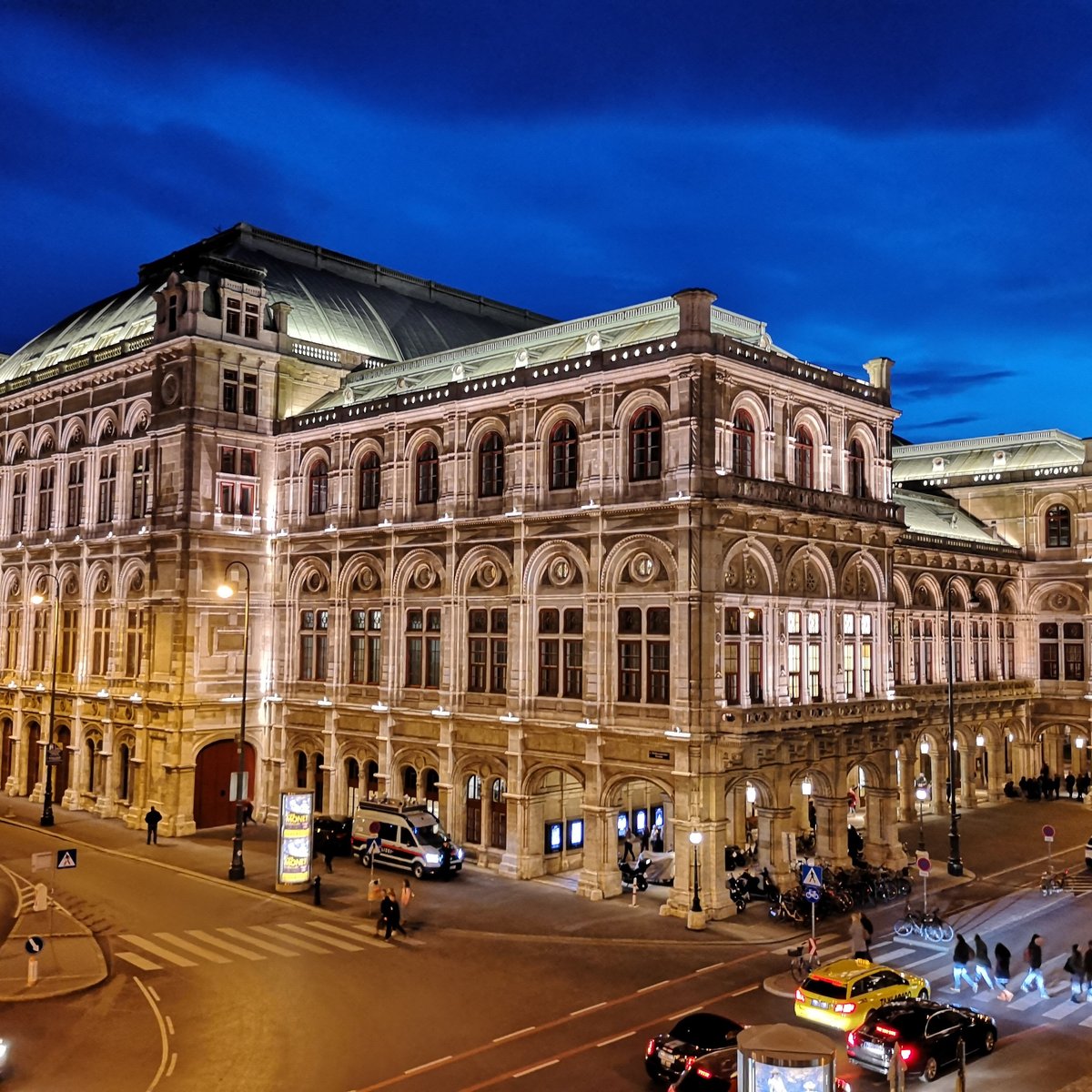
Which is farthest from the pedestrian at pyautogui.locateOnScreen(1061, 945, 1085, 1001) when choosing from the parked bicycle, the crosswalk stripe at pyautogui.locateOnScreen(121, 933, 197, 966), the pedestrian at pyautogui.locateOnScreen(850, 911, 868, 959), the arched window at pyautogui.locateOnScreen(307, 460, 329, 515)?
the arched window at pyautogui.locateOnScreen(307, 460, 329, 515)

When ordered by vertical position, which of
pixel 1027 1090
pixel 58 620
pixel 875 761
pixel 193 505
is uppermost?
pixel 193 505

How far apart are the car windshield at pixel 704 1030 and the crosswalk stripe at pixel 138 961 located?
1595 centimetres

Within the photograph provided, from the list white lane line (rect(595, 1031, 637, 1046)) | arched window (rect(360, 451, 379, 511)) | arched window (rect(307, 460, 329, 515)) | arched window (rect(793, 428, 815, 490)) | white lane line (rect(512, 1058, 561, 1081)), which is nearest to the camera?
white lane line (rect(512, 1058, 561, 1081))

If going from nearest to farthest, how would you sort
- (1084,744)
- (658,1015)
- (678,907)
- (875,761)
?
(658,1015)
(678,907)
(875,761)
(1084,744)

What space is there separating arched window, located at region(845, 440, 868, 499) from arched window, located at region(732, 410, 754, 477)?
6.59 meters

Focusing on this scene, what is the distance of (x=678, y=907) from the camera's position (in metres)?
37.3

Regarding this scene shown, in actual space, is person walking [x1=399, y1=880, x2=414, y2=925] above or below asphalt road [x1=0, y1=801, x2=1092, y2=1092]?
above

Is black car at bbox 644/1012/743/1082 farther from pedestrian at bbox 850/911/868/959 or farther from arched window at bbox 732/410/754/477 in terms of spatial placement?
arched window at bbox 732/410/754/477

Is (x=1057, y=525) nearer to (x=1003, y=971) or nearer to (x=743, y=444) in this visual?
(x=743, y=444)

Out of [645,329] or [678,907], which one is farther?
[645,329]

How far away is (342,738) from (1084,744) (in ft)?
151

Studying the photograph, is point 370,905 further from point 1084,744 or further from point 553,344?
point 1084,744

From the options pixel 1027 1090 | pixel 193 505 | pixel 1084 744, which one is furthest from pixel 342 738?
pixel 1084 744

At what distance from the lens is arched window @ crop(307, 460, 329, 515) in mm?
54156
